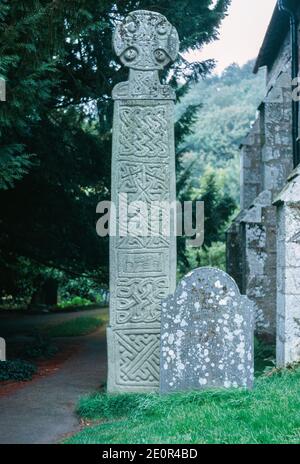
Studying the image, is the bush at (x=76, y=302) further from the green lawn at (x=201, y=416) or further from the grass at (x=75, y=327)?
the green lawn at (x=201, y=416)

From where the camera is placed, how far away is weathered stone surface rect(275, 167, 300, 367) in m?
6.68

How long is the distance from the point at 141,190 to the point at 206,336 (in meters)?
1.95

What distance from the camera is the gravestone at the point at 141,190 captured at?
639 cm

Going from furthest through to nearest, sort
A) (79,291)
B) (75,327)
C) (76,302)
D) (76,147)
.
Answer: (79,291) < (76,302) < (75,327) < (76,147)

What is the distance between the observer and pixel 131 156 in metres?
6.62

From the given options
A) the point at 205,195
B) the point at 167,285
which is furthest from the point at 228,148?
the point at 167,285

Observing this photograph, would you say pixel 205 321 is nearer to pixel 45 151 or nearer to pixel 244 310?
pixel 244 310

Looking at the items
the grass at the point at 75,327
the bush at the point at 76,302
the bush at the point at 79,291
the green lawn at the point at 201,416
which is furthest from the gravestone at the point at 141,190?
the bush at the point at 79,291

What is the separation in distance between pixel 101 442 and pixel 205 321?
1837 millimetres

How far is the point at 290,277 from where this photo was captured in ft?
22.1
